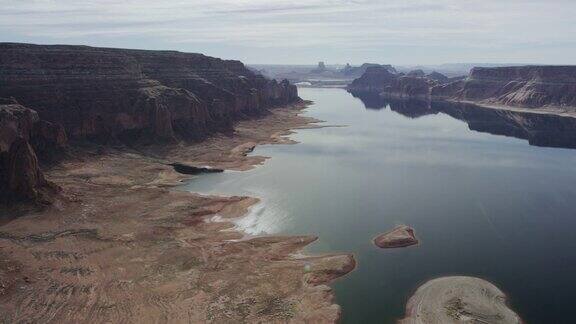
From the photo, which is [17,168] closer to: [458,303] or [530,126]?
[458,303]

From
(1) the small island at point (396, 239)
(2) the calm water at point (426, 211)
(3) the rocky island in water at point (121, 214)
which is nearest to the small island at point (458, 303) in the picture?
(2) the calm water at point (426, 211)

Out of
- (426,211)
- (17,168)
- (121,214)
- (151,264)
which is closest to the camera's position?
(151,264)

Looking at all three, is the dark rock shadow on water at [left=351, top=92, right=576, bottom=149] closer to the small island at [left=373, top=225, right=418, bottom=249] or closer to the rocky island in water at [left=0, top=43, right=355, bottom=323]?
the rocky island in water at [left=0, top=43, right=355, bottom=323]

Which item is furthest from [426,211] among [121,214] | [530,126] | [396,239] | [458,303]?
[530,126]

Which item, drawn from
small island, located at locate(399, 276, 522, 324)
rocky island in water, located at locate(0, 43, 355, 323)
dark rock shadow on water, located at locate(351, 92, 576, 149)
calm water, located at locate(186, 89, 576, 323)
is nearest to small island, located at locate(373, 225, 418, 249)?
calm water, located at locate(186, 89, 576, 323)

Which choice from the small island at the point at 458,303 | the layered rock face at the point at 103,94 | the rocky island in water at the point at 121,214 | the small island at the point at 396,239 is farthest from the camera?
the layered rock face at the point at 103,94

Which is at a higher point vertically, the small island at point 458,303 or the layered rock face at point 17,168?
the layered rock face at point 17,168

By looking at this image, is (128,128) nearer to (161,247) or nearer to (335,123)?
(161,247)

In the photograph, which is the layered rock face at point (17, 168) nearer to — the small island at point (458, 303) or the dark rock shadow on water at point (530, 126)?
the small island at point (458, 303)
